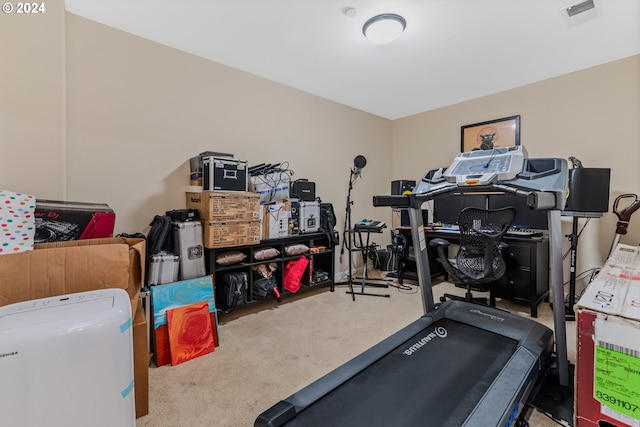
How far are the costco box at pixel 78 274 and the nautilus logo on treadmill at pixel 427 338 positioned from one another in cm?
158

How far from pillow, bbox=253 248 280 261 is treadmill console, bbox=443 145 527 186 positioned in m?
1.94

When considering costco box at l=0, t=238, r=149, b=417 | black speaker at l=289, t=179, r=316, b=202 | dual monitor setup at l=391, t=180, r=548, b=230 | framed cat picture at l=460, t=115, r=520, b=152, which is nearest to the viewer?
costco box at l=0, t=238, r=149, b=417

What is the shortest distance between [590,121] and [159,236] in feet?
15.5

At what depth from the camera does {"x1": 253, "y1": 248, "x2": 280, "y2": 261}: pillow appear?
3.05 m

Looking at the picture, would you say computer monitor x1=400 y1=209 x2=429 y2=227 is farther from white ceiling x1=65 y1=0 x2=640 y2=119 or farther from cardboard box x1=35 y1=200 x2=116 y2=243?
cardboard box x1=35 y1=200 x2=116 y2=243

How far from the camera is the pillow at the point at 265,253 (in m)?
3.05

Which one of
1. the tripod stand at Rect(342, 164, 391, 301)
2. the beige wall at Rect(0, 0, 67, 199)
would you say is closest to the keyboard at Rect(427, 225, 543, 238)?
the tripod stand at Rect(342, 164, 391, 301)

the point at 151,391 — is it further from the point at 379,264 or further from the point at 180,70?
the point at 379,264

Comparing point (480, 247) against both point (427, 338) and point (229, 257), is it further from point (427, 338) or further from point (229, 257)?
point (229, 257)

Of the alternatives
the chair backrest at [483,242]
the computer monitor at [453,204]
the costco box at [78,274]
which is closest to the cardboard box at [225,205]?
the costco box at [78,274]

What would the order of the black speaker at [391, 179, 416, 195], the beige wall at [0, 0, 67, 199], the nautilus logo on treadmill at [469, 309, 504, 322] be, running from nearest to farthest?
the beige wall at [0, 0, 67, 199] < the nautilus logo on treadmill at [469, 309, 504, 322] < the black speaker at [391, 179, 416, 195]

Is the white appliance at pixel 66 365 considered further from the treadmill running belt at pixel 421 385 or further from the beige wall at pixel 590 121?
the beige wall at pixel 590 121

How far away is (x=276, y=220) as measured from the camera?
127 inches

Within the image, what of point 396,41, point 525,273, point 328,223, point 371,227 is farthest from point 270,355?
point 396,41
